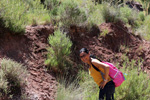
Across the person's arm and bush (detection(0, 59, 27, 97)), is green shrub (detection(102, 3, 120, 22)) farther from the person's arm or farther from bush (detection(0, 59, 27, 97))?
bush (detection(0, 59, 27, 97))

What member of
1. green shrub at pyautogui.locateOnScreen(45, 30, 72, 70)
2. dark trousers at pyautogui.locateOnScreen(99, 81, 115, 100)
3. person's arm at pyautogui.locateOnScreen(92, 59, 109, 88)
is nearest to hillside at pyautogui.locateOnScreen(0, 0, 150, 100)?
green shrub at pyautogui.locateOnScreen(45, 30, 72, 70)

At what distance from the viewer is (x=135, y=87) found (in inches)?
197

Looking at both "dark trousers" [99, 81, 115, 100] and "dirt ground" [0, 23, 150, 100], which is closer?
"dark trousers" [99, 81, 115, 100]

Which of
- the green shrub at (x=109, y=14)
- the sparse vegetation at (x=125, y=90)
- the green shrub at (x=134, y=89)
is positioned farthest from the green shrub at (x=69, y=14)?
the green shrub at (x=134, y=89)

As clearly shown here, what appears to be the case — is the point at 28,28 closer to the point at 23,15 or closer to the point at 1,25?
the point at 23,15

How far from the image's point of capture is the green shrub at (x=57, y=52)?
5.59 m

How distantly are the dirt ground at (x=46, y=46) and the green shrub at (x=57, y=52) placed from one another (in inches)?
9.8

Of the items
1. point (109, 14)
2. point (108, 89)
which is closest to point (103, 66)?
point (108, 89)

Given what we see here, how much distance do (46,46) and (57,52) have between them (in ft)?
1.82

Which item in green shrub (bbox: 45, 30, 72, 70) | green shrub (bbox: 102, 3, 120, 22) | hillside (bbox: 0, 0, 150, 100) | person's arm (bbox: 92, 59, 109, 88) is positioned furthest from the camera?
green shrub (bbox: 102, 3, 120, 22)

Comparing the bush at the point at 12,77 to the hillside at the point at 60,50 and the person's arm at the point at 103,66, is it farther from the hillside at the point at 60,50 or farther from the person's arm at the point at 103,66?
the person's arm at the point at 103,66

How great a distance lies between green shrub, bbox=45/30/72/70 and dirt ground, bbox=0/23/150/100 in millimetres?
248

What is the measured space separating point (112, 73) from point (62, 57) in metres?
2.42

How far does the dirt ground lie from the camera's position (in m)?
4.97
